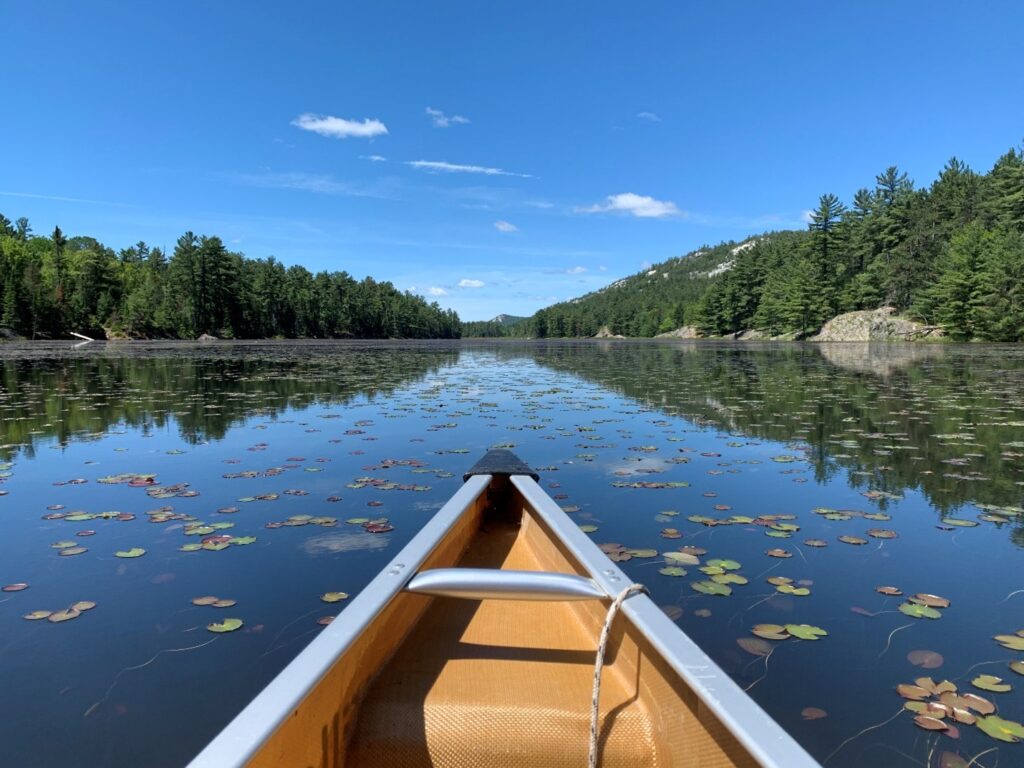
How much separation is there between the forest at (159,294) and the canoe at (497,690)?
238 ft

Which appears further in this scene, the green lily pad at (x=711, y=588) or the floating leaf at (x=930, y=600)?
the green lily pad at (x=711, y=588)

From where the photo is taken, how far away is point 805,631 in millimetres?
2873

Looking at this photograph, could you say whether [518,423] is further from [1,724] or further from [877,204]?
[877,204]

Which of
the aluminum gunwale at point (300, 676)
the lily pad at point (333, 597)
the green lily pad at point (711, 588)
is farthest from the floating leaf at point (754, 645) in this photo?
the lily pad at point (333, 597)

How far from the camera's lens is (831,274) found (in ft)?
215

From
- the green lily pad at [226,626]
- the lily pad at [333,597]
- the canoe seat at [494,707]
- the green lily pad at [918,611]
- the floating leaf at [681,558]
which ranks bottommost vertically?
the green lily pad at [226,626]

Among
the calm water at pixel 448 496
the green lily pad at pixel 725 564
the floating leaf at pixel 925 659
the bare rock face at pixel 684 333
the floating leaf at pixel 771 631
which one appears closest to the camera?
the calm water at pixel 448 496

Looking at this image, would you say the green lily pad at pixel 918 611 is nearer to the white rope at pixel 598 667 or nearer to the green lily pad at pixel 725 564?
the green lily pad at pixel 725 564

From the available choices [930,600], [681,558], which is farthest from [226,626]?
[930,600]

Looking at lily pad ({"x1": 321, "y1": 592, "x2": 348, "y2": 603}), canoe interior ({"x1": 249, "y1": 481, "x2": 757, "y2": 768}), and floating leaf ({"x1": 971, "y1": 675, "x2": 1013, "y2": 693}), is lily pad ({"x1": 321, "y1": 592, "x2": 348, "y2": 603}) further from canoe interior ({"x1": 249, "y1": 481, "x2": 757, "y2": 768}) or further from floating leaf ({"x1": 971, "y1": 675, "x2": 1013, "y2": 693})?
floating leaf ({"x1": 971, "y1": 675, "x2": 1013, "y2": 693})

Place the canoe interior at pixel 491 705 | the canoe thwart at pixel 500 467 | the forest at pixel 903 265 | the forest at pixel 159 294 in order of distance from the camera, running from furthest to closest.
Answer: the forest at pixel 159 294 → the forest at pixel 903 265 → the canoe thwart at pixel 500 467 → the canoe interior at pixel 491 705

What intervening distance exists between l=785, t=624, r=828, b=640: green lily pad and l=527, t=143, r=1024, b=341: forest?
5202 cm

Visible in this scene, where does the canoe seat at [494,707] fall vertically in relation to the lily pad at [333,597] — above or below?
above

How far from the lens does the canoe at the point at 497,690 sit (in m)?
1.43
